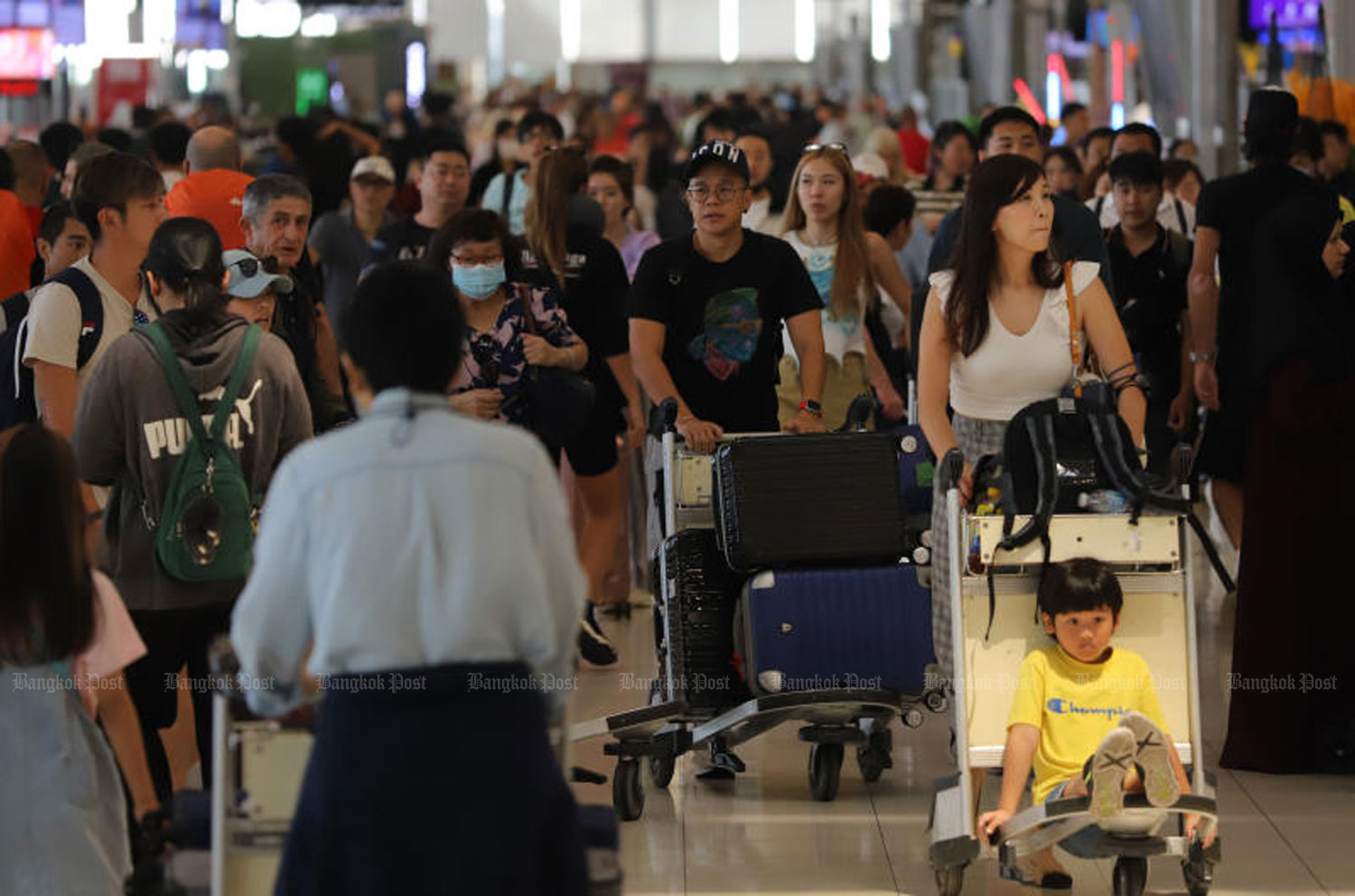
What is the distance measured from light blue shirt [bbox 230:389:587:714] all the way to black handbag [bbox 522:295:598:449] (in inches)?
142

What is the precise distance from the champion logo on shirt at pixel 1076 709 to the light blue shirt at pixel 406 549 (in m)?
2.08

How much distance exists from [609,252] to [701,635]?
2203 millimetres

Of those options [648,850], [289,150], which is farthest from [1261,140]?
[289,150]

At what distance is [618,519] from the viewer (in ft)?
27.7

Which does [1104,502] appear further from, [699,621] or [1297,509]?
[1297,509]

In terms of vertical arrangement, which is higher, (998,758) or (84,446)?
(84,446)

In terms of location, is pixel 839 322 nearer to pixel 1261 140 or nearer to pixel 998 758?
pixel 1261 140

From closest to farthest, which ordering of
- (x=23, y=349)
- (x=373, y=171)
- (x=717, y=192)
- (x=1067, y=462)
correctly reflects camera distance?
(x=1067, y=462), (x=23, y=349), (x=717, y=192), (x=373, y=171)

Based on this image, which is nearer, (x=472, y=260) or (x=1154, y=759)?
(x=1154, y=759)

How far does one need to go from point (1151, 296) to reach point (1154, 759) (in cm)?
436

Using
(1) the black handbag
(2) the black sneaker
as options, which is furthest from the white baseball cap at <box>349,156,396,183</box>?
(1) the black handbag

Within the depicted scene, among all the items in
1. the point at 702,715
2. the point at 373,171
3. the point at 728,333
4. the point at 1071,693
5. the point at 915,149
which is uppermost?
the point at 915,149

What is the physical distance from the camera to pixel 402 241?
870cm

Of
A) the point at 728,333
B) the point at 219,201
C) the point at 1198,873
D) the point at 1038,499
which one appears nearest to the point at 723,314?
the point at 728,333
